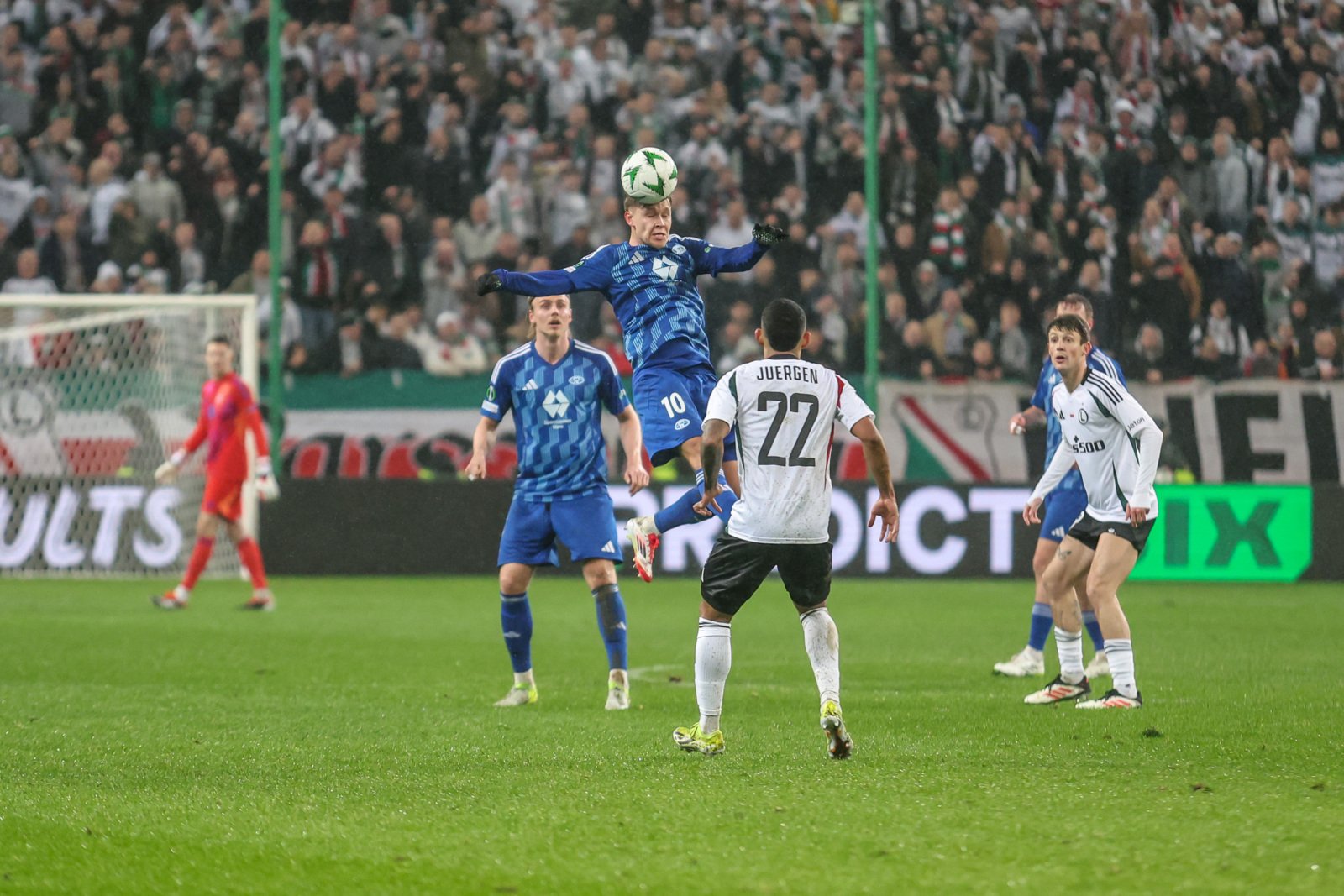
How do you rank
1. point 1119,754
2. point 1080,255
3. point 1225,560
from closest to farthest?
point 1119,754 < point 1225,560 < point 1080,255

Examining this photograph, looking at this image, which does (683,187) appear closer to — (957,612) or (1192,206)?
(1192,206)

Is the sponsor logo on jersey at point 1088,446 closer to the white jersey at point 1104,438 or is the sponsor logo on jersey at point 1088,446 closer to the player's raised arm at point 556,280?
the white jersey at point 1104,438

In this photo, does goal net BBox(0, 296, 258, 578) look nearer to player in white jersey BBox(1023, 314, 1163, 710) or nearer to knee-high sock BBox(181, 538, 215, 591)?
knee-high sock BBox(181, 538, 215, 591)

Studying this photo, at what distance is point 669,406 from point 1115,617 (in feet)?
→ 7.21

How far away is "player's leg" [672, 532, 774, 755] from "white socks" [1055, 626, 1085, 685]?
262cm

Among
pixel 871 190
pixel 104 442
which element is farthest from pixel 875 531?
pixel 104 442

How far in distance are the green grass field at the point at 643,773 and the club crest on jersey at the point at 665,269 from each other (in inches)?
77.1

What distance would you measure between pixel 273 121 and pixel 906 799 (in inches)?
502

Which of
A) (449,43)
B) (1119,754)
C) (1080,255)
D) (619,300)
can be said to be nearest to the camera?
(1119,754)

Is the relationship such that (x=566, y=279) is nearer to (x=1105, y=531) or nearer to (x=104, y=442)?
(x=1105, y=531)

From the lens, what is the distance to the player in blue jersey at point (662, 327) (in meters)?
7.47

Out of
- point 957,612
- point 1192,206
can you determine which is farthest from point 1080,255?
point 957,612

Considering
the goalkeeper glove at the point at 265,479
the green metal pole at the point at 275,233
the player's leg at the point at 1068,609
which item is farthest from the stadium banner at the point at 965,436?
the player's leg at the point at 1068,609

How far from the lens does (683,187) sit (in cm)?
1850
